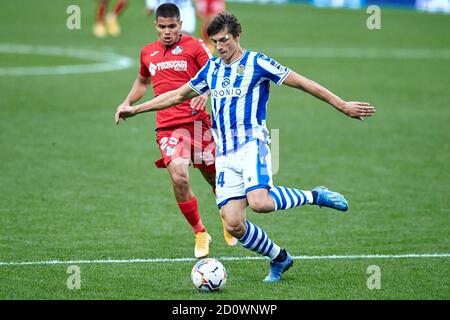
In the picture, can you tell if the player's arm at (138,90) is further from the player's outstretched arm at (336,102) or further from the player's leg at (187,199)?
the player's outstretched arm at (336,102)

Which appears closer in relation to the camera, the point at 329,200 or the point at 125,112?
the point at 329,200

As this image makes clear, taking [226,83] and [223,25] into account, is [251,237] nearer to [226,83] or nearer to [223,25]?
[226,83]

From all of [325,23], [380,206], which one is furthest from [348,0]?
[380,206]

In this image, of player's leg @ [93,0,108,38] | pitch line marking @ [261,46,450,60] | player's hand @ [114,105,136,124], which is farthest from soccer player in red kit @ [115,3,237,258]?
player's leg @ [93,0,108,38]

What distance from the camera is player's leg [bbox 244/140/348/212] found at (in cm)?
873

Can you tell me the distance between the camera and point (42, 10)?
122ft

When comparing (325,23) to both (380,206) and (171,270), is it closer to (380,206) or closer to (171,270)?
(380,206)

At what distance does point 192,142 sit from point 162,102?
1.11 metres

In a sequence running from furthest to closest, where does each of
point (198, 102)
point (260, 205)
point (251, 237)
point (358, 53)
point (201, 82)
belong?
point (358, 53)
point (198, 102)
point (201, 82)
point (251, 237)
point (260, 205)

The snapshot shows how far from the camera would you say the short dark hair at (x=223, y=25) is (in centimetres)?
875

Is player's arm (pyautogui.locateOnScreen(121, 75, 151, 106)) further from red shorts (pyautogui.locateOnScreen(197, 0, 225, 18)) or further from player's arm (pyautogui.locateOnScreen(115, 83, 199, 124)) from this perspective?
red shorts (pyautogui.locateOnScreen(197, 0, 225, 18))

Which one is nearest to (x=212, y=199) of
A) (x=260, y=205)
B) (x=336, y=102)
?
(x=260, y=205)

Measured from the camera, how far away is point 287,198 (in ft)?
29.1

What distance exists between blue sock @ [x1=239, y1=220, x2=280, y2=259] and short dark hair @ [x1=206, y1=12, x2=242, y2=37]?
1745 mm
